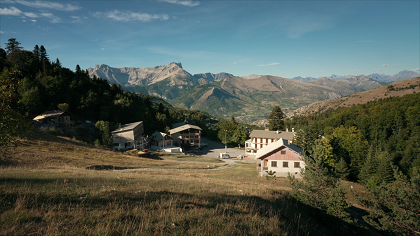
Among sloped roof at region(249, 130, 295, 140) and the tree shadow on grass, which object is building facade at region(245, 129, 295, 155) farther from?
the tree shadow on grass

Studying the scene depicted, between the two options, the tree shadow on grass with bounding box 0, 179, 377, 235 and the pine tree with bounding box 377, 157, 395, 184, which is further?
the pine tree with bounding box 377, 157, 395, 184

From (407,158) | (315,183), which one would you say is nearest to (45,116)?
(315,183)

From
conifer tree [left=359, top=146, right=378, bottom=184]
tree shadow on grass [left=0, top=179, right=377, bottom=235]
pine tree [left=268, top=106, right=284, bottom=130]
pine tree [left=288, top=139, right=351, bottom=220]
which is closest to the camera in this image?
tree shadow on grass [left=0, top=179, right=377, bottom=235]

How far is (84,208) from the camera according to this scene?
716 cm

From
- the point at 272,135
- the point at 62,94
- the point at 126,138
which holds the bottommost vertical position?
the point at 272,135

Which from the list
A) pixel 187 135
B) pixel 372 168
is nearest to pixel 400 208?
pixel 372 168

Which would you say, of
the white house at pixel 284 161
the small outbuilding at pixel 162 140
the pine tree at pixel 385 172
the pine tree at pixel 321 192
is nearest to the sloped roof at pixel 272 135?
the pine tree at pixel 385 172

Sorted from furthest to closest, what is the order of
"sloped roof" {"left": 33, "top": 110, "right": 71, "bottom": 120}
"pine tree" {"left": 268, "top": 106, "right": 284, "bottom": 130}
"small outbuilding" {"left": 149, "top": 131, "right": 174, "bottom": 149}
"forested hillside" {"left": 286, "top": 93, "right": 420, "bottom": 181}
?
"pine tree" {"left": 268, "top": 106, "right": 284, "bottom": 130}
"forested hillside" {"left": 286, "top": 93, "right": 420, "bottom": 181}
"small outbuilding" {"left": 149, "top": 131, "right": 174, "bottom": 149}
"sloped roof" {"left": 33, "top": 110, "right": 71, "bottom": 120}

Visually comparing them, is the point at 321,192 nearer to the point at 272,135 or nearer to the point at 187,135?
the point at 272,135

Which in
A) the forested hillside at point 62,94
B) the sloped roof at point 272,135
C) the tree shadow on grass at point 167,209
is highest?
the forested hillside at point 62,94

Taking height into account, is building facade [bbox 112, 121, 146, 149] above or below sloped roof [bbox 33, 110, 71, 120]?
below

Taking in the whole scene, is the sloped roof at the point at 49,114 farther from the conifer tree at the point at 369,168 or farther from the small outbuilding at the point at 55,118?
the conifer tree at the point at 369,168

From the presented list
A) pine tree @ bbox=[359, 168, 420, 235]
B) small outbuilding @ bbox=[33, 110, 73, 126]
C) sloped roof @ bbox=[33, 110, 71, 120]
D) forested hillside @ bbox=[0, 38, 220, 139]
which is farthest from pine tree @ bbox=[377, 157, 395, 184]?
sloped roof @ bbox=[33, 110, 71, 120]

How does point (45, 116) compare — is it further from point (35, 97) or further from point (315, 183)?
point (315, 183)
